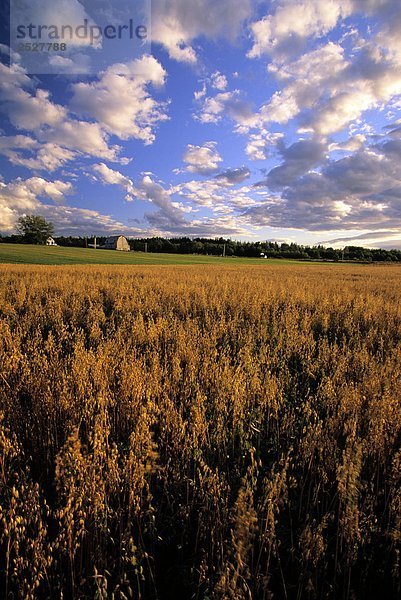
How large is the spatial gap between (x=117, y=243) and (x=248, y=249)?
47.5m

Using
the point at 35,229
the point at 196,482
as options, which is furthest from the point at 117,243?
the point at 196,482

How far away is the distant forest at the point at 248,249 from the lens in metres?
106

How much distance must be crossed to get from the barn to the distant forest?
14.1 feet

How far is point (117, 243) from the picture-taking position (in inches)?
4375

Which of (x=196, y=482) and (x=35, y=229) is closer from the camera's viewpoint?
(x=196, y=482)

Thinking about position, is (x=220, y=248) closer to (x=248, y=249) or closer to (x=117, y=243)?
(x=248, y=249)

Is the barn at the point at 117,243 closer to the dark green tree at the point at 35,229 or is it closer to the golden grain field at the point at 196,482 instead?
the dark green tree at the point at 35,229

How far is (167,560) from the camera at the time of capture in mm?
2029

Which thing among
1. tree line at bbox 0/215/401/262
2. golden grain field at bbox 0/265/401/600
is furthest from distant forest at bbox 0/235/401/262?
golden grain field at bbox 0/265/401/600

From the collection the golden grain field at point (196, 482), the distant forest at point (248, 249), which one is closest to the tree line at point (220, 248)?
the distant forest at point (248, 249)

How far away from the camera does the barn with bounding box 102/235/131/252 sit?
111 m

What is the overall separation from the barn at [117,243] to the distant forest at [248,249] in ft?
14.1

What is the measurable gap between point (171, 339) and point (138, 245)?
115959mm

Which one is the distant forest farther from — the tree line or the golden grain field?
the golden grain field
